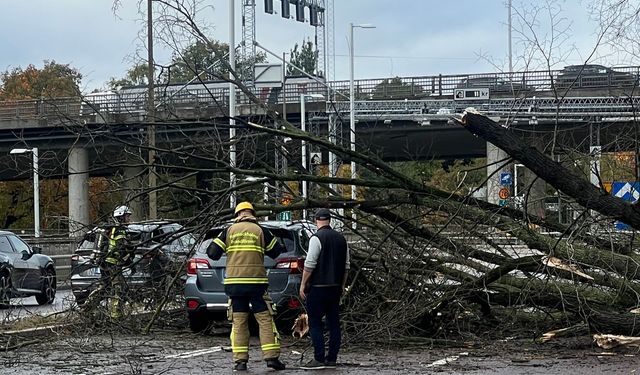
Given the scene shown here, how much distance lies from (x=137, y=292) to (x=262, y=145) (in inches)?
95.4

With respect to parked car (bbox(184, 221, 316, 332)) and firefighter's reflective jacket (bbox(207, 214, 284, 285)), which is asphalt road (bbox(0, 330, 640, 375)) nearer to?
parked car (bbox(184, 221, 316, 332))

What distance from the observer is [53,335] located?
1238cm

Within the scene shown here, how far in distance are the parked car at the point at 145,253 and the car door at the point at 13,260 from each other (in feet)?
22.5

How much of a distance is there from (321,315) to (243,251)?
101 cm

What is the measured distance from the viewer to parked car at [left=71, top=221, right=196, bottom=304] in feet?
40.4

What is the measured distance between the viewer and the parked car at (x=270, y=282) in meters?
13.0

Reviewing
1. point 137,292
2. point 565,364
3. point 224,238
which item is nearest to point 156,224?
point 137,292

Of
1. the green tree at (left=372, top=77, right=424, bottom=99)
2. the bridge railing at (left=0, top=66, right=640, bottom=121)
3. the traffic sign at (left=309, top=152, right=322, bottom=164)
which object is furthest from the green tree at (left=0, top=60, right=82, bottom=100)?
the traffic sign at (left=309, top=152, right=322, bottom=164)

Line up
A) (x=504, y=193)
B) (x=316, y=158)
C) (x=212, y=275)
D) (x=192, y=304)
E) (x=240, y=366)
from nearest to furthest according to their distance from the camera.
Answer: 1. (x=240, y=366)
2. (x=192, y=304)
3. (x=212, y=275)
4. (x=504, y=193)
5. (x=316, y=158)

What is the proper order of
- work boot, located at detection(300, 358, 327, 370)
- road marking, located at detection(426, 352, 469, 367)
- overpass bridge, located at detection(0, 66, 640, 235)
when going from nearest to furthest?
1. work boot, located at detection(300, 358, 327, 370)
2. road marking, located at detection(426, 352, 469, 367)
3. overpass bridge, located at detection(0, 66, 640, 235)

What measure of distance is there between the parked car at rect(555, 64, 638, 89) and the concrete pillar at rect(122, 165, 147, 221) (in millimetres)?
5296

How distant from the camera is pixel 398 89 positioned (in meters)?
39.8

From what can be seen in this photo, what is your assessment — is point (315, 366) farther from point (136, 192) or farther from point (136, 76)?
point (136, 76)

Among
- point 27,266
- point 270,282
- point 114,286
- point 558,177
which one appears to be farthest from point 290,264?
point 27,266
